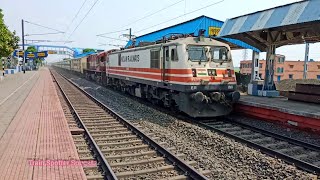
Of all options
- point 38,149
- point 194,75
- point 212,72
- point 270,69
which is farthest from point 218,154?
point 270,69

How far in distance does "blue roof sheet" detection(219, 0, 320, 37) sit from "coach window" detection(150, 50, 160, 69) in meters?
4.63

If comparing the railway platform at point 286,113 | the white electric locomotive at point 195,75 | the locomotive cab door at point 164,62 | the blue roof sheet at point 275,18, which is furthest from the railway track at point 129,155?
the blue roof sheet at point 275,18

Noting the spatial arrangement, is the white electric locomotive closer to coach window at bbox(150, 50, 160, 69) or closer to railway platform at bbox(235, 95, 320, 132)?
coach window at bbox(150, 50, 160, 69)

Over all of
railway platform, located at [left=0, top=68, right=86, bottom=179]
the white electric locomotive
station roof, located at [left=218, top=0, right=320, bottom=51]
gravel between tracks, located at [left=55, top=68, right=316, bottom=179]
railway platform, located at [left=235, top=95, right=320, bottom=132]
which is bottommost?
gravel between tracks, located at [left=55, top=68, right=316, bottom=179]

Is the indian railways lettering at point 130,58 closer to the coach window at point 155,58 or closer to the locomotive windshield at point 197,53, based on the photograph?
the coach window at point 155,58

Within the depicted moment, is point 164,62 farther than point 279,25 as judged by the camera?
Yes

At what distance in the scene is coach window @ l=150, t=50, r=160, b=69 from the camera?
44.4 ft

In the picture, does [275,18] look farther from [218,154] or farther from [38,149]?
[38,149]

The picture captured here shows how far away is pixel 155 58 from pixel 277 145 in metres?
7.25

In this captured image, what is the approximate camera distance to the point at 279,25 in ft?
40.3

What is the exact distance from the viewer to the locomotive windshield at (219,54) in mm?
12344

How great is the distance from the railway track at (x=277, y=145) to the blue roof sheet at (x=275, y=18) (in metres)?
4.80

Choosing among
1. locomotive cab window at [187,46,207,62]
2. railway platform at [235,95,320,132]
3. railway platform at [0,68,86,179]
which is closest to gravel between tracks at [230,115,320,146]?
railway platform at [235,95,320,132]

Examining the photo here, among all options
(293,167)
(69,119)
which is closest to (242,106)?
(293,167)
